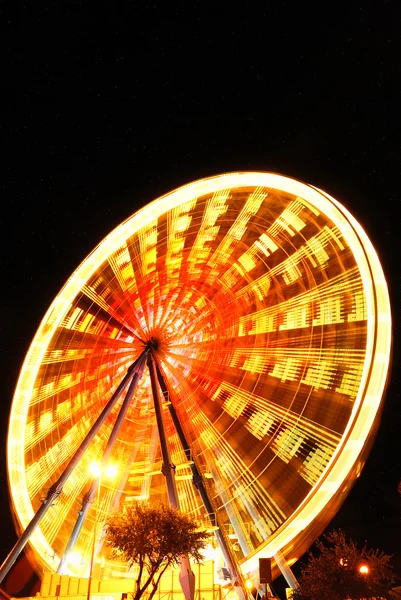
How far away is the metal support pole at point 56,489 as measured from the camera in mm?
13766

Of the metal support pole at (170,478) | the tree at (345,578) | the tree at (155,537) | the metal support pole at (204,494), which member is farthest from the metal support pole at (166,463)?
the tree at (345,578)

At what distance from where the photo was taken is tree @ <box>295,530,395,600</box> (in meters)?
19.6

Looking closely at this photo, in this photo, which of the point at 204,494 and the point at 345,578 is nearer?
the point at 204,494

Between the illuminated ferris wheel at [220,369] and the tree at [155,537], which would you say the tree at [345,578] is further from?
the tree at [155,537]

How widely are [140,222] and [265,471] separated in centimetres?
730

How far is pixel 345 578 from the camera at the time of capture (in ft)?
66.8

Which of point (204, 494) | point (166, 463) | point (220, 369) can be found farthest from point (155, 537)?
point (220, 369)

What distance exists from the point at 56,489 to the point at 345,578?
12.5 meters

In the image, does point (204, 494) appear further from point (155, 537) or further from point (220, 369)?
point (220, 369)

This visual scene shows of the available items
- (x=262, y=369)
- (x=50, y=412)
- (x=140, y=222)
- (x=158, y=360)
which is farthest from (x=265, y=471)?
(x=140, y=222)

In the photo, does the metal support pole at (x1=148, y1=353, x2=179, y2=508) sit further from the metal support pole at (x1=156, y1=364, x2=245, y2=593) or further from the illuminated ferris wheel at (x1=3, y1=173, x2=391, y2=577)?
the metal support pole at (x1=156, y1=364, x2=245, y2=593)

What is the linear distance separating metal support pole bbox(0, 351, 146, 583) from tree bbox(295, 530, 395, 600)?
9833mm

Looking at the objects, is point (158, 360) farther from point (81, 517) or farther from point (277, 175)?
point (277, 175)

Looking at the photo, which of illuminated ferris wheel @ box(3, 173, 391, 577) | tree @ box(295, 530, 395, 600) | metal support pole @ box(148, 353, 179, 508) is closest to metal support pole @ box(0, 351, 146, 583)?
illuminated ferris wheel @ box(3, 173, 391, 577)
